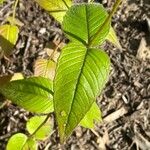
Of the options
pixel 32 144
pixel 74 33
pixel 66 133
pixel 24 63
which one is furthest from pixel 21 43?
pixel 66 133

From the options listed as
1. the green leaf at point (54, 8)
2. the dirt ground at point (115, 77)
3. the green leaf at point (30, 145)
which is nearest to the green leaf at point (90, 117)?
the green leaf at point (30, 145)

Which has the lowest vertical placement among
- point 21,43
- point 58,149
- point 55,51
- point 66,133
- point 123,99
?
point 58,149

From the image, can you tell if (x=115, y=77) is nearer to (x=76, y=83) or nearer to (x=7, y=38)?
(x=7, y=38)

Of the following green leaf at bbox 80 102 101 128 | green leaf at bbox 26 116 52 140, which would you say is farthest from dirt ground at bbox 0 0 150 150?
green leaf at bbox 80 102 101 128

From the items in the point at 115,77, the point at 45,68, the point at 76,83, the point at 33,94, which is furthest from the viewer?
the point at 115,77

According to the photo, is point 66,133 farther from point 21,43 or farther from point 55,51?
point 21,43

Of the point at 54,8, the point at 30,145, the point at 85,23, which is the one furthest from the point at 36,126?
the point at 85,23

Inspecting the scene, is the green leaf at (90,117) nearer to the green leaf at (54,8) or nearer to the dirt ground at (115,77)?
the green leaf at (54,8)
